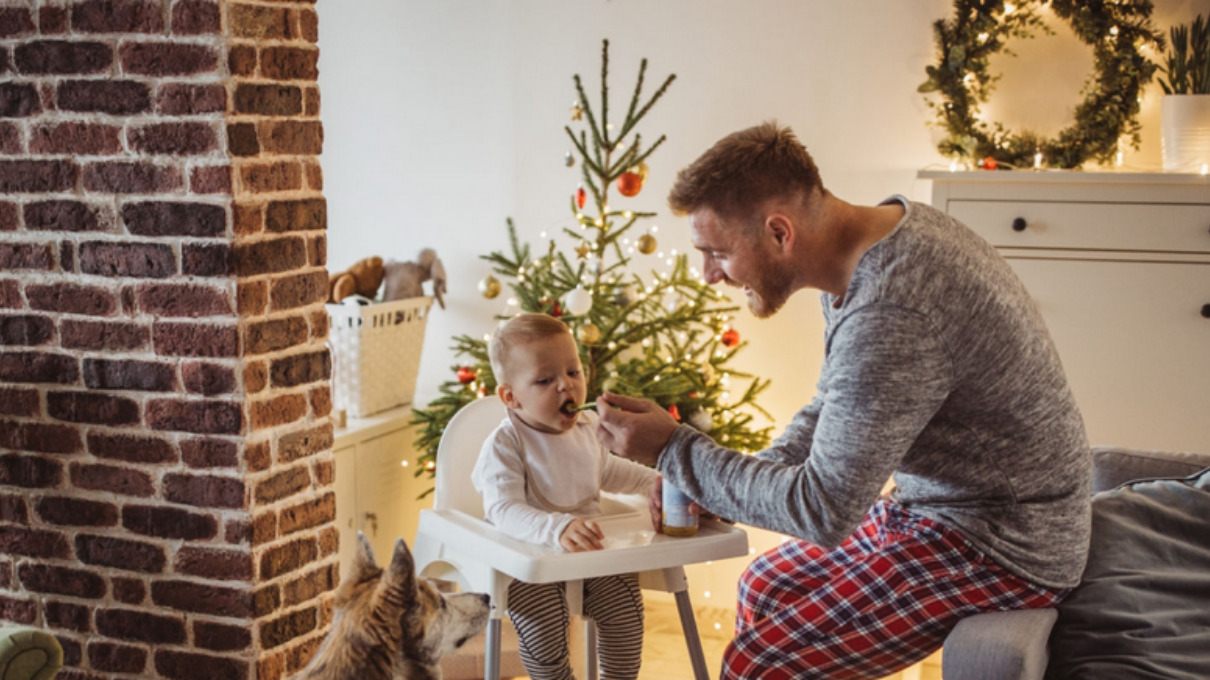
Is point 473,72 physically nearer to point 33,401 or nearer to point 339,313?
point 339,313

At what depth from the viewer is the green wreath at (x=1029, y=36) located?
3404mm

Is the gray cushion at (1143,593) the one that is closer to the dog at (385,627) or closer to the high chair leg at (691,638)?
the high chair leg at (691,638)

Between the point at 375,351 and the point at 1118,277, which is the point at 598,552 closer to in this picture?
the point at 375,351

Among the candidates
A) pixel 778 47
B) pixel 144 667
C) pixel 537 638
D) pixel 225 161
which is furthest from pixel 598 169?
pixel 144 667

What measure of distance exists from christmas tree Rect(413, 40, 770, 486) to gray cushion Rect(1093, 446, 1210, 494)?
1.11 metres

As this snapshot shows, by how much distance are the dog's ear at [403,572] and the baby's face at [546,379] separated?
606mm

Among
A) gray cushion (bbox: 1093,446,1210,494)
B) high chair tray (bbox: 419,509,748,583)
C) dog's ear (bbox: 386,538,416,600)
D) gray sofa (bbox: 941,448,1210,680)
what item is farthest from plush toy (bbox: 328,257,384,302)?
gray sofa (bbox: 941,448,1210,680)

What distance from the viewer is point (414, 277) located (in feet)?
12.6

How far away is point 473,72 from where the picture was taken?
4.06 meters

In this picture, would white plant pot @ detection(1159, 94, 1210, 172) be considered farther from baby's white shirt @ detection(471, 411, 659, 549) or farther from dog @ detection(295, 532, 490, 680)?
dog @ detection(295, 532, 490, 680)

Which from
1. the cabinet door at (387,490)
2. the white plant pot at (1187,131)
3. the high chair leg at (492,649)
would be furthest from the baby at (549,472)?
the white plant pot at (1187,131)

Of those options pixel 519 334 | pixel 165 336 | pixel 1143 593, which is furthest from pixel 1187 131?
pixel 165 336

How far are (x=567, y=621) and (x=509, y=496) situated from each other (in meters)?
0.30

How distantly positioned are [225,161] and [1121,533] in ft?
5.89
